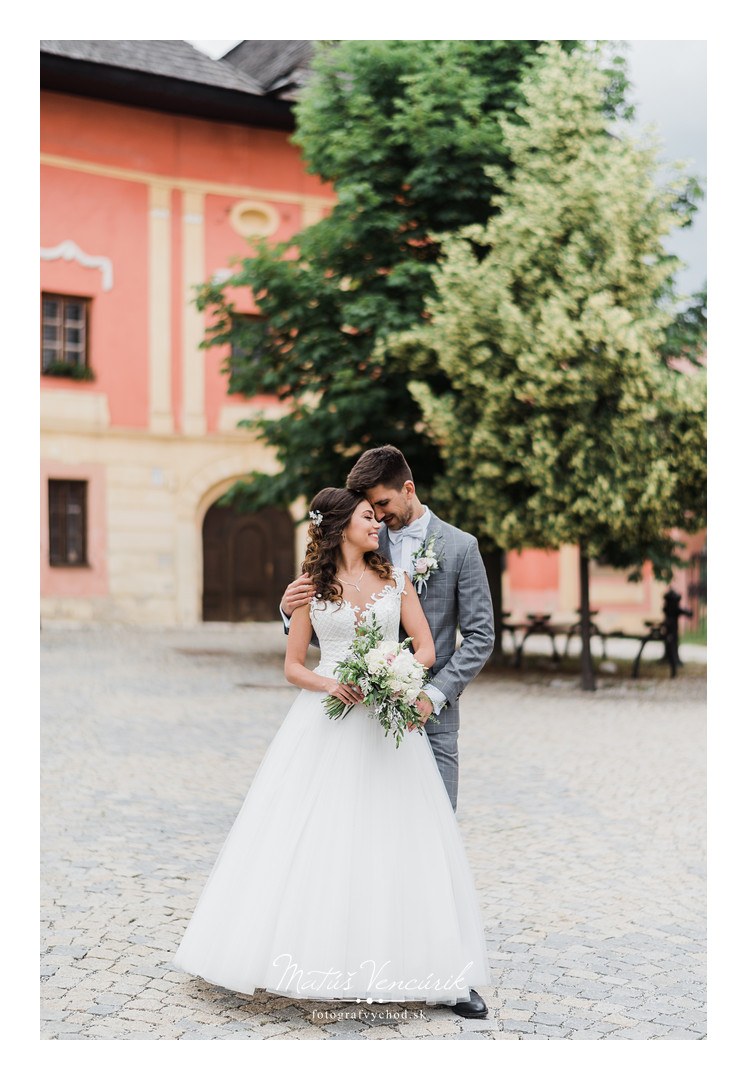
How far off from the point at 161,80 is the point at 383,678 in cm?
2091

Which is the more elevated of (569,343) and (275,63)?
(275,63)

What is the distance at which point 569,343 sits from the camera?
41.8ft

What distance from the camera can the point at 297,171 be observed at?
79.5ft

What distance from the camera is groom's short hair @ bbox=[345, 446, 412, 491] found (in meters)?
4.26

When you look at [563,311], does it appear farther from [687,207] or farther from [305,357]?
[305,357]

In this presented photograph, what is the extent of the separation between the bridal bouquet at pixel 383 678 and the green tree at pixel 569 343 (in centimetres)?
910

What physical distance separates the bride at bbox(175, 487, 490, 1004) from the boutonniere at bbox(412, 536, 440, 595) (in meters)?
0.12

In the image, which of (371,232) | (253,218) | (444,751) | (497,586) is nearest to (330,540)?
(444,751)

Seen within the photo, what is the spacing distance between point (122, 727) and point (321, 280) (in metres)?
6.95

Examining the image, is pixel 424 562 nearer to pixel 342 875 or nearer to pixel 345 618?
pixel 345 618

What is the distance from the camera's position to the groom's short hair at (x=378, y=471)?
14.0 ft

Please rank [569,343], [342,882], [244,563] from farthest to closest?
[244,563] < [569,343] < [342,882]

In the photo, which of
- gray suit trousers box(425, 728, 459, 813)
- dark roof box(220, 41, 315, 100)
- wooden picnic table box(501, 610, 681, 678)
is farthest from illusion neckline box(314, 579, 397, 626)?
dark roof box(220, 41, 315, 100)
